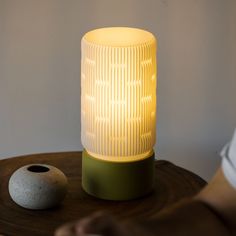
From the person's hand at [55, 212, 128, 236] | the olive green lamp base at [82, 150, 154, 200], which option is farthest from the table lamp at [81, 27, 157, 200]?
the person's hand at [55, 212, 128, 236]

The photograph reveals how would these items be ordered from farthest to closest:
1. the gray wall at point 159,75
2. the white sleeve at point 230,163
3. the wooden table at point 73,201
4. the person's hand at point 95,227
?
the gray wall at point 159,75
the wooden table at point 73,201
the white sleeve at point 230,163
the person's hand at point 95,227

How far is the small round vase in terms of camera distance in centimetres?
120

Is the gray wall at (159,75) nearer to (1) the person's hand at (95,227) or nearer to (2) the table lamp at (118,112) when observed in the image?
(2) the table lamp at (118,112)

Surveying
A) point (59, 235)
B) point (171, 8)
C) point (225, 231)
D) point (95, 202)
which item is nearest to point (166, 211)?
point (225, 231)

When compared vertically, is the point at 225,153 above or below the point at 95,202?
above

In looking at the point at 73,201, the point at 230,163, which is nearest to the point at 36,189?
the point at 73,201

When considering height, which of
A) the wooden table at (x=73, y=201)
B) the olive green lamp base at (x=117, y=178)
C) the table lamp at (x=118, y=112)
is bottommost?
the wooden table at (x=73, y=201)

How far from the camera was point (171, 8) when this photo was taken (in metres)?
1.47

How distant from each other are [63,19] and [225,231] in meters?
0.70

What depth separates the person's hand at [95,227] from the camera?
0.72 metres

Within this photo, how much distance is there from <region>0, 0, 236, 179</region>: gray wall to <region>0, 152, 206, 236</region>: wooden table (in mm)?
184

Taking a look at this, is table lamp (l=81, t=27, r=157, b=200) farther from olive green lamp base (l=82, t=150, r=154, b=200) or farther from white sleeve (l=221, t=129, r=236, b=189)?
white sleeve (l=221, t=129, r=236, b=189)

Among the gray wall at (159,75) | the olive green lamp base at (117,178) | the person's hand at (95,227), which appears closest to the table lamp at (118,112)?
the olive green lamp base at (117,178)

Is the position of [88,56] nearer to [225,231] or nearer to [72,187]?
[72,187]
